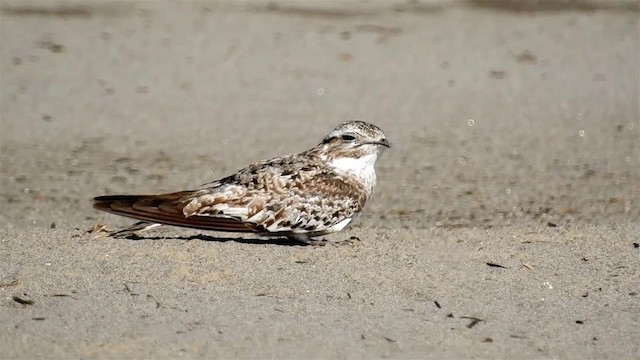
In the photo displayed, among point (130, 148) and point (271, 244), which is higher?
point (271, 244)

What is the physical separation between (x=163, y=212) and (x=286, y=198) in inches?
32.1

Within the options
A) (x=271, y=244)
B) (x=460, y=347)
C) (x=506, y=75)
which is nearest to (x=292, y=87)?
(x=506, y=75)

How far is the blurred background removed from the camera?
12.1 metres

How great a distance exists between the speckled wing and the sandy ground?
19 cm

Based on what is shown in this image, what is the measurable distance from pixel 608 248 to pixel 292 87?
7554 millimetres

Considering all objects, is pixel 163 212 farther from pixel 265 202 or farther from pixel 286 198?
pixel 286 198

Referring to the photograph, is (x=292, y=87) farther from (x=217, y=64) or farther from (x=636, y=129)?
(x=636, y=129)

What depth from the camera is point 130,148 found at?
1383cm

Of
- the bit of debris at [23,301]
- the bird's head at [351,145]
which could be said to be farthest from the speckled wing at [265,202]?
the bit of debris at [23,301]

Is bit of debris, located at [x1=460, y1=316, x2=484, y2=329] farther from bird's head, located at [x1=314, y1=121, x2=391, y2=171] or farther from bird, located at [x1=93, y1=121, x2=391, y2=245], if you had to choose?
bird's head, located at [x1=314, y1=121, x2=391, y2=171]

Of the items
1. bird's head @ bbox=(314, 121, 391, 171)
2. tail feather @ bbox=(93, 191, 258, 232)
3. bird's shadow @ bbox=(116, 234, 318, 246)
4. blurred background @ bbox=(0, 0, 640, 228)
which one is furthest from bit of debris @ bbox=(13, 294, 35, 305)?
→ blurred background @ bbox=(0, 0, 640, 228)

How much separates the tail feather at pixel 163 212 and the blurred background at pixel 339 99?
2307 mm

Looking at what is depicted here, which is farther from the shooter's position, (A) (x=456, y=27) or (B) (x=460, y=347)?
(A) (x=456, y=27)

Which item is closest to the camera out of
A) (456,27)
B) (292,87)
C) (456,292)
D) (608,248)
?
(456,292)
